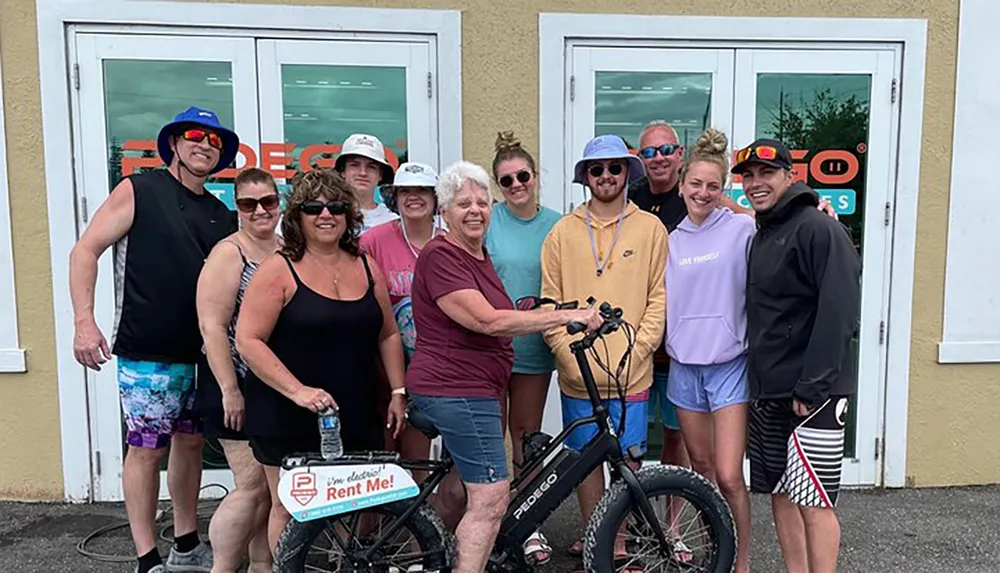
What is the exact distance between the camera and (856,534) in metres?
3.69

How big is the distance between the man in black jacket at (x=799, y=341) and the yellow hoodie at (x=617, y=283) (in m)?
0.38

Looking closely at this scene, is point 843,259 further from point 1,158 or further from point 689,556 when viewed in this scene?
point 1,158

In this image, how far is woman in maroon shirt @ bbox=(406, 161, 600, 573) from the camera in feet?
8.06

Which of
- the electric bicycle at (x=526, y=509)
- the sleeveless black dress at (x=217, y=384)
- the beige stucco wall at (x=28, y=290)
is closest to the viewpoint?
the electric bicycle at (x=526, y=509)

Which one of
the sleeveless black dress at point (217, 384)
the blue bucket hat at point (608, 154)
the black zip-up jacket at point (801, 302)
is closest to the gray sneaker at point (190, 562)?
the sleeveless black dress at point (217, 384)

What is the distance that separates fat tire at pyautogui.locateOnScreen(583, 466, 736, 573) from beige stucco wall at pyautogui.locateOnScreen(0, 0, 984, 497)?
6.84ft

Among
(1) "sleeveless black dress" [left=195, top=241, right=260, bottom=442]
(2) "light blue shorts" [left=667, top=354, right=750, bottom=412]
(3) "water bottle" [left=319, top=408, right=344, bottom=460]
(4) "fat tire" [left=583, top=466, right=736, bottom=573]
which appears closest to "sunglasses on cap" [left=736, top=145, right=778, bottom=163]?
(2) "light blue shorts" [left=667, top=354, right=750, bottom=412]

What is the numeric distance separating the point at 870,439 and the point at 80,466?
472 centimetres

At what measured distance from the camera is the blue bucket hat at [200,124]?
114 inches

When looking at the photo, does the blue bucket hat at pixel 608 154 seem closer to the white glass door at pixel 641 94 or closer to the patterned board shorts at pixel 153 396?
the white glass door at pixel 641 94

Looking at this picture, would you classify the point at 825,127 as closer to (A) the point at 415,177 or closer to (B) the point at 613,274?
(B) the point at 613,274

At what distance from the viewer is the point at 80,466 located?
404 cm

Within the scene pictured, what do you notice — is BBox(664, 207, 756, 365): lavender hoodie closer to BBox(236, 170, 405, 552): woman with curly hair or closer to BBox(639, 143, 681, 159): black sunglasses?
BBox(639, 143, 681, 159): black sunglasses

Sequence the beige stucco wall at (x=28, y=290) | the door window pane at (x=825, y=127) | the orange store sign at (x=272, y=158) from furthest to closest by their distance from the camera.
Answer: the door window pane at (x=825, y=127), the orange store sign at (x=272, y=158), the beige stucco wall at (x=28, y=290)
